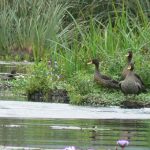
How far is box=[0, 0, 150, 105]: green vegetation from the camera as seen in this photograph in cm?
1742

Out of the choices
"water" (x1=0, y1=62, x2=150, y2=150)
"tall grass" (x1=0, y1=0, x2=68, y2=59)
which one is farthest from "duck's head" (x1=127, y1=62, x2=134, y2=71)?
"tall grass" (x1=0, y1=0, x2=68, y2=59)

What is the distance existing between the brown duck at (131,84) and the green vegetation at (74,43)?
0.45ft

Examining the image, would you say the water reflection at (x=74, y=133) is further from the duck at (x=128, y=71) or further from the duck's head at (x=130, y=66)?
the duck at (x=128, y=71)

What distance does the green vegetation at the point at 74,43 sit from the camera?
17.4 m

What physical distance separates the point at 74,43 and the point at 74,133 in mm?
9650

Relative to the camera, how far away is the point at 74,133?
10.8m

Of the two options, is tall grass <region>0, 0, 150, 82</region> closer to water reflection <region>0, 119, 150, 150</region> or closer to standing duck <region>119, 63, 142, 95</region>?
standing duck <region>119, 63, 142, 95</region>

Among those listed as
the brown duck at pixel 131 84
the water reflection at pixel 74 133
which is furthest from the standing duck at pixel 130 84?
the water reflection at pixel 74 133

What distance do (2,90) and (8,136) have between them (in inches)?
362

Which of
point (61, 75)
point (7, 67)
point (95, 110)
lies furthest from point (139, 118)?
Result: point (7, 67)

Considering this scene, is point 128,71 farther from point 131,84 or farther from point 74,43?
point 74,43

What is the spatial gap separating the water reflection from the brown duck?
350 centimetres

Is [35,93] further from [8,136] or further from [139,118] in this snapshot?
[8,136]

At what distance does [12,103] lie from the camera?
15.6m
